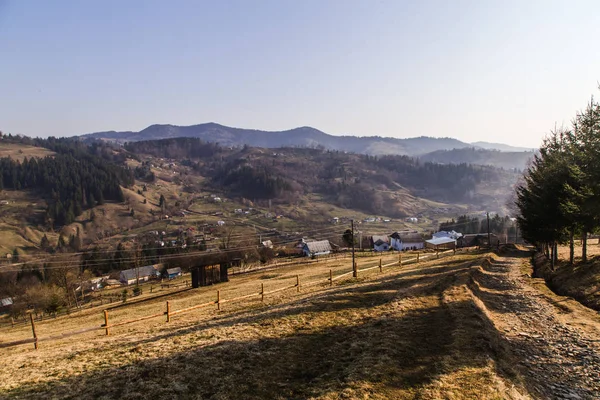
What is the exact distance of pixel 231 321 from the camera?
63.7 ft

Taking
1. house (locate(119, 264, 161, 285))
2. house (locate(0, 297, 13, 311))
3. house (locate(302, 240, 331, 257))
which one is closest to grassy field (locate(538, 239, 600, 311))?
house (locate(302, 240, 331, 257))

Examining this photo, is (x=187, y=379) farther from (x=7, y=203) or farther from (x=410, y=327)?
(x=7, y=203)

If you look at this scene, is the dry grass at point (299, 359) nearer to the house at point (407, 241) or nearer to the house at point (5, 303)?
the house at point (5, 303)

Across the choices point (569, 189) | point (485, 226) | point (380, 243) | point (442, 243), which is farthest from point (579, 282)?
point (485, 226)

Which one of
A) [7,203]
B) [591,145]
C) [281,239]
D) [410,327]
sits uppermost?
[591,145]

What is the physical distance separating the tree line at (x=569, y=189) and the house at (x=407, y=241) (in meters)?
68.5

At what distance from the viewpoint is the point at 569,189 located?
84.1 ft

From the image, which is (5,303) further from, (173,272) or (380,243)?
(380,243)

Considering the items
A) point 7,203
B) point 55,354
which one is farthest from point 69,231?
point 55,354

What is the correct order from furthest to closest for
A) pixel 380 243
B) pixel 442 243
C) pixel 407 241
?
pixel 380 243 < pixel 407 241 < pixel 442 243

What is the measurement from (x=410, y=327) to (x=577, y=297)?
13147 mm

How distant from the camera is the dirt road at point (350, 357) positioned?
33.3 ft

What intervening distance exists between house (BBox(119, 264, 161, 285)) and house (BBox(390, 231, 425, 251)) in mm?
74045

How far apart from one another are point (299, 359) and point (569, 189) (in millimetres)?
24514
